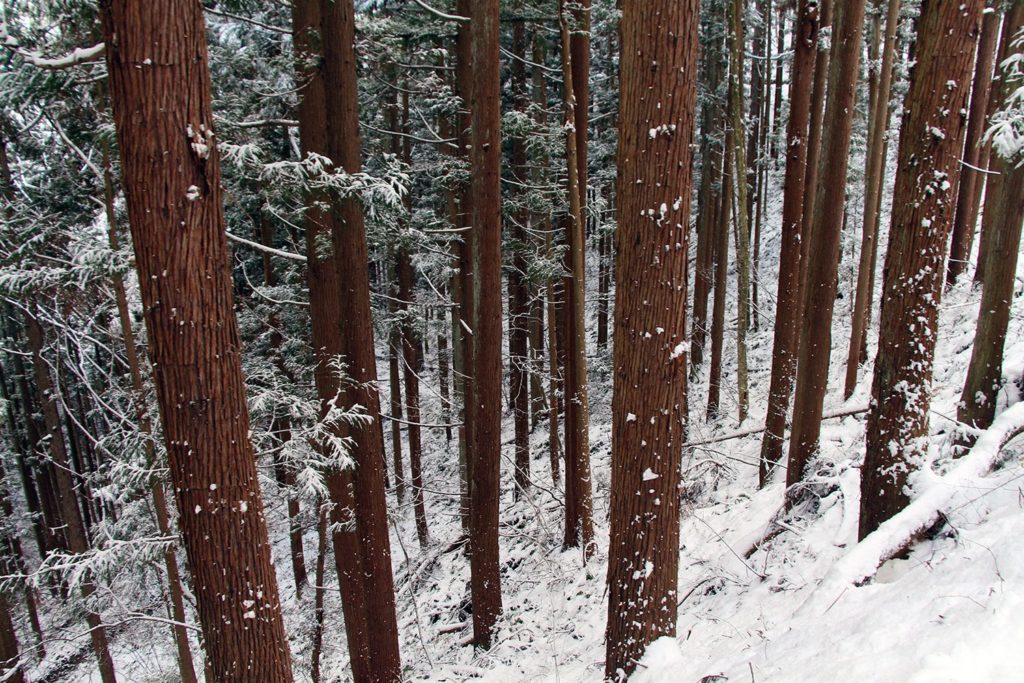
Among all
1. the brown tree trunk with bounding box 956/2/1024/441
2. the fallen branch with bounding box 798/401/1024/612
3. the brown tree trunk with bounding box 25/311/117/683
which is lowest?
the brown tree trunk with bounding box 25/311/117/683

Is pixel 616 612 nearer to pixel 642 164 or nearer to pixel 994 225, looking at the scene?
pixel 642 164

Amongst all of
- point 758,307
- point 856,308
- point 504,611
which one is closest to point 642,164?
point 504,611

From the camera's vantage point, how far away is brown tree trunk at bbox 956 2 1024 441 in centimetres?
537

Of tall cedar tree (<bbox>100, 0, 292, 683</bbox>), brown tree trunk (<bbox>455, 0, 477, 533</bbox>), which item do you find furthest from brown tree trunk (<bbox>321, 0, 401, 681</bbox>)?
tall cedar tree (<bbox>100, 0, 292, 683</bbox>)

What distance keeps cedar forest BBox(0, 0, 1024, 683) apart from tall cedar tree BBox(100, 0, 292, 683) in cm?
2

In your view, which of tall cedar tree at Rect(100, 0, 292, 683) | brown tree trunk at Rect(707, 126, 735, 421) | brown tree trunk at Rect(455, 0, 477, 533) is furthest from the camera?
brown tree trunk at Rect(707, 126, 735, 421)

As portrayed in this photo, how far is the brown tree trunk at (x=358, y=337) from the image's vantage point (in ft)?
18.9

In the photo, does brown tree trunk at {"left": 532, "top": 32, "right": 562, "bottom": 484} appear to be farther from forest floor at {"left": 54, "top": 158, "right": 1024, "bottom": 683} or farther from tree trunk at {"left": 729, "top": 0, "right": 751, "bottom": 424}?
tree trunk at {"left": 729, "top": 0, "right": 751, "bottom": 424}

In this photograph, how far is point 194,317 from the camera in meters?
2.94

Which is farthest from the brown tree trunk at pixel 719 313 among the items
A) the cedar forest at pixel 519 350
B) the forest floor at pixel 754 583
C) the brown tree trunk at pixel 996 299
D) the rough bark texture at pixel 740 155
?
the brown tree trunk at pixel 996 299

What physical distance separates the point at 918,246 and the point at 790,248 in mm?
4729

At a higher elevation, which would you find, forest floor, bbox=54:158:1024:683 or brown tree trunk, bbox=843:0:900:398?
brown tree trunk, bbox=843:0:900:398

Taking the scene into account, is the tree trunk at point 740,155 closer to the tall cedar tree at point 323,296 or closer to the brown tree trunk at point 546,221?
the brown tree trunk at point 546,221

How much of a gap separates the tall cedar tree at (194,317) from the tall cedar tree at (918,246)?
4.40 meters
